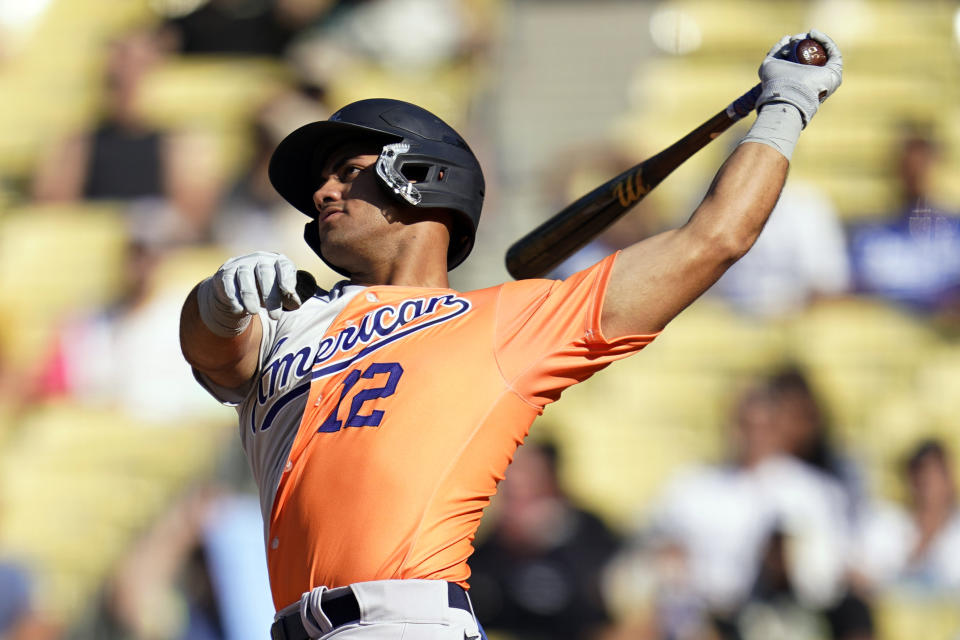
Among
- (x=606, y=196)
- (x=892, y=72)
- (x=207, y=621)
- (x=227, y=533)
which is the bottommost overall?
(x=207, y=621)

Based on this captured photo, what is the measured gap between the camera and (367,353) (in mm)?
2730

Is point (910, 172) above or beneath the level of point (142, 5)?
beneath

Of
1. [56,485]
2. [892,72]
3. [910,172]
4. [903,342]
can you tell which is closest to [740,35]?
[892,72]

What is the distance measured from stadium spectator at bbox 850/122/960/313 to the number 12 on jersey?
196 inches

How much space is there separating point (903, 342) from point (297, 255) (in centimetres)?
349

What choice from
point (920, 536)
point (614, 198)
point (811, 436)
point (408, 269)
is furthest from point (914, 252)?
point (408, 269)

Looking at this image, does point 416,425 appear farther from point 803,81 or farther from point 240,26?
point 240,26

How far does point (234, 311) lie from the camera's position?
102 inches

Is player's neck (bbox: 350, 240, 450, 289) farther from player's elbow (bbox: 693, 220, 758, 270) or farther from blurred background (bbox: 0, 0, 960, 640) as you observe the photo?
blurred background (bbox: 0, 0, 960, 640)

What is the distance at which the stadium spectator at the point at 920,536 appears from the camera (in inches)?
242

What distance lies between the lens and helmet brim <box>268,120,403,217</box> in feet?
9.71

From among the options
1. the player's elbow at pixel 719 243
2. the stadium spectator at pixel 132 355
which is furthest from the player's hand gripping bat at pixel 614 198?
the stadium spectator at pixel 132 355

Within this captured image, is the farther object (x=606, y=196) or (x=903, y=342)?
(x=903, y=342)

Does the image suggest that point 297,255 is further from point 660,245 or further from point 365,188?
point 660,245
